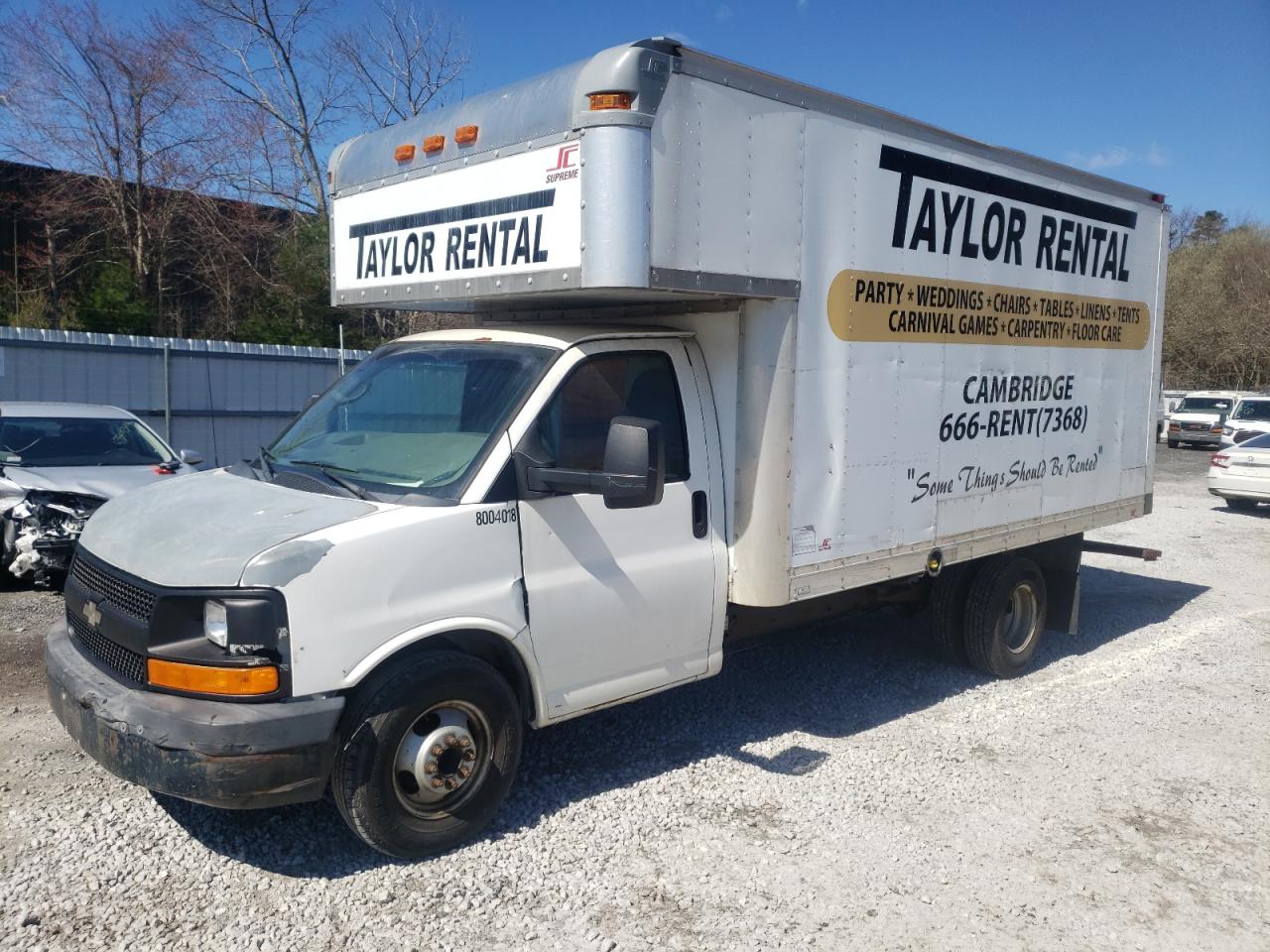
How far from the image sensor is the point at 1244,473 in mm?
16000

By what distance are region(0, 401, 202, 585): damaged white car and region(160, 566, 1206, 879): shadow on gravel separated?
383 centimetres

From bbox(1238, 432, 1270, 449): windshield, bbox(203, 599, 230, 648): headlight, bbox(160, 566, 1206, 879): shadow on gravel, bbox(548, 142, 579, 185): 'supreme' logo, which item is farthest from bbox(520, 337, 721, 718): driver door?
bbox(1238, 432, 1270, 449): windshield

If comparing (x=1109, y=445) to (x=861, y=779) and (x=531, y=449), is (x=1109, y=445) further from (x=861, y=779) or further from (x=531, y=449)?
(x=531, y=449)

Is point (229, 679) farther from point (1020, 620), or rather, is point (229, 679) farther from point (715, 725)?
point (1020, 620)

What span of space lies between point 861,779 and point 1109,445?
3.69 metres

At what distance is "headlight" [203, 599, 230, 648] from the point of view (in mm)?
3613

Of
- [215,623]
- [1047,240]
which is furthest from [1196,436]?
[215,623]

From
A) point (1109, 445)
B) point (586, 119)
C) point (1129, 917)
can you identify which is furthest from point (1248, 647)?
point (586, 119)

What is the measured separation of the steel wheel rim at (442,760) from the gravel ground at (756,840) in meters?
0.25

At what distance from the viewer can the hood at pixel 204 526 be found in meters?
3.69

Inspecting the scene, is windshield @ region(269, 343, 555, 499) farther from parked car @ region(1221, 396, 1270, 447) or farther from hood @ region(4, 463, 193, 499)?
parked car @ region(1221, 396, 1270, 447)

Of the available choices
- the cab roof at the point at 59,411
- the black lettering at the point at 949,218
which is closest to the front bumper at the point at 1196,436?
the black lettering at the point at 949,218

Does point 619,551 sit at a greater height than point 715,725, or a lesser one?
greater

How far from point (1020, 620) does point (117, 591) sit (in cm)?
574
